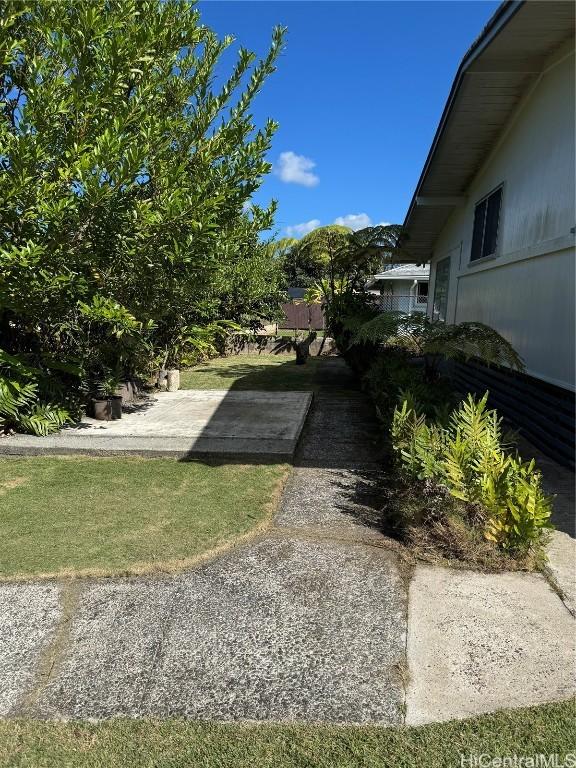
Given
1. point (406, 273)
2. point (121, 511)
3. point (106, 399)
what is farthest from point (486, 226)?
point (406, 273)

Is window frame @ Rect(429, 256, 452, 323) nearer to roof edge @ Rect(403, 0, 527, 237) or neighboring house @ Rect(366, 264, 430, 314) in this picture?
roof edge @ Rect(403, 0, 527, 237)

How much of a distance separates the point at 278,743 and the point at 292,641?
2.12ft

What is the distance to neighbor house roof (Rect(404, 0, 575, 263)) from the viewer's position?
15.5 feet

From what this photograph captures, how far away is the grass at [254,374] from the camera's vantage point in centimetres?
1120

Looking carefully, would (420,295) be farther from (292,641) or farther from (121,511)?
(292,641)

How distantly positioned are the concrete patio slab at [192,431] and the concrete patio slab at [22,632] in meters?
2.94

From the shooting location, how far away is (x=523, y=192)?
6504 mm

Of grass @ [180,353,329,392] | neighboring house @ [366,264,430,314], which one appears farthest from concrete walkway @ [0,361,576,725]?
neighboring house @ [366,264,430,314]

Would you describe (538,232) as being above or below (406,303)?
above

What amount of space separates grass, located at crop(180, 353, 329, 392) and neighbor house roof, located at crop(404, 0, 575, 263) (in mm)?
4529

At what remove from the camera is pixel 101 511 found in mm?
4449

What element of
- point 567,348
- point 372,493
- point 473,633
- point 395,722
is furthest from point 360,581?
point 567,348

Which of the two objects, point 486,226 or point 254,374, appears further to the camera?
point 254,374

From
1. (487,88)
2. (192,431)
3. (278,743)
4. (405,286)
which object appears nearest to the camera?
(278,743)
